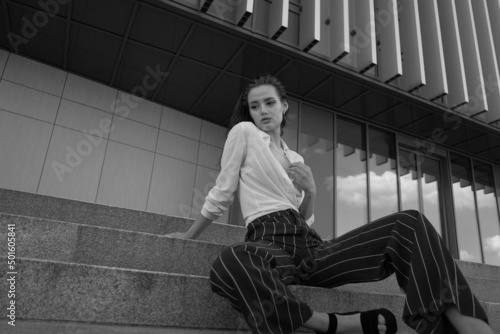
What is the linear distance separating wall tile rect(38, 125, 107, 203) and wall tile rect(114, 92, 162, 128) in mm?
826

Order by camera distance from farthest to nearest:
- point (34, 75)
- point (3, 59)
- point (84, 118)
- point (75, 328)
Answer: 1. point (84, 118)
2. point (34, 75)
3. point (3, 59)
4. point (75, 328)

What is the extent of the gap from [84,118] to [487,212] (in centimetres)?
991

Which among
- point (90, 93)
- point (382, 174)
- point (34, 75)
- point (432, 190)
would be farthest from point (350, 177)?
point (34, 75)

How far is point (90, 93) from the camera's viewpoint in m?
7.62

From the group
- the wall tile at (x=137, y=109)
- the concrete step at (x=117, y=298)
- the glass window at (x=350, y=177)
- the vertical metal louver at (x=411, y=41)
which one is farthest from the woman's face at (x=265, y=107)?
the wall tile at (x=137, y=109)

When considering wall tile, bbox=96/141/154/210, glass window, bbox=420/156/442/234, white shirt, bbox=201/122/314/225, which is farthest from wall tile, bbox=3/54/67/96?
A: glass window, bbox=420/156/442/234

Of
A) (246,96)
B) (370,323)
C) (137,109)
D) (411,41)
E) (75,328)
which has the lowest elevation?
(75,328)

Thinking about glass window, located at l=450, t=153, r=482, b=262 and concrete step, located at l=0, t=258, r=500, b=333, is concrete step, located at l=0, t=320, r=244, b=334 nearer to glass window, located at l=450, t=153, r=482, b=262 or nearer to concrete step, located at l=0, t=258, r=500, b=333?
concrete step, located at l=0, t=258, r=500, b=333

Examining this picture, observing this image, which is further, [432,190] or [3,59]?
[432,190]

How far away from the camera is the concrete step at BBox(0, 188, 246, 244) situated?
2994 millimetres

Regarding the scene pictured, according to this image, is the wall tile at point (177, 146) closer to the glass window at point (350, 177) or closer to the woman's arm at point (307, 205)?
the glass window at point (350, 177)

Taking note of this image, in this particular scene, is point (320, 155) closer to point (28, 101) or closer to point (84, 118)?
point (84, 118)

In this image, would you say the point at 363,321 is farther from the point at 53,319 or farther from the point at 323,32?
the point at 323,32

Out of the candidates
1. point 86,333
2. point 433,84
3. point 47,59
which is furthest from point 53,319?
point 433,84
